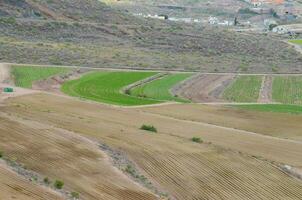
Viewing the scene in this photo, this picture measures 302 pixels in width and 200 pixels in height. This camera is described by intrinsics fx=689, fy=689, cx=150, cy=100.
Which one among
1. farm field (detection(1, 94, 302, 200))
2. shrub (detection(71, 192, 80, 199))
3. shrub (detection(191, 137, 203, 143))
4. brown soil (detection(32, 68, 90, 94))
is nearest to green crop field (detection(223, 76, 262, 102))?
brown soil (detection(32, 68, 90, 94))

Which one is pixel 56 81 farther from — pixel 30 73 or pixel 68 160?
pixel 68 160

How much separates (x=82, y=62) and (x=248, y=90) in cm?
2434

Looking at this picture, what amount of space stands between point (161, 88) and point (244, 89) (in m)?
9.45

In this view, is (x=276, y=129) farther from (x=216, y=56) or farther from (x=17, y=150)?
(x=216, y=56)

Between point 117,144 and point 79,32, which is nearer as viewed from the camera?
point 117,144

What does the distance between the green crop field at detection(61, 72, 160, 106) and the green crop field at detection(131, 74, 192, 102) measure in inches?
76.4

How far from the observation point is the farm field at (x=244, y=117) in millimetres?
49906

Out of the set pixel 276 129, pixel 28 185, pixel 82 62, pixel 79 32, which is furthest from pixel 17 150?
pixel 79 32

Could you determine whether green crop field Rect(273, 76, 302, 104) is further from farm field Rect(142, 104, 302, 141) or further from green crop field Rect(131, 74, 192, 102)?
green crop field Rect(131, 74, 192, 102)

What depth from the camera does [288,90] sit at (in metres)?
77.4

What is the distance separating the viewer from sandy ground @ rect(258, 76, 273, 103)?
6925cm

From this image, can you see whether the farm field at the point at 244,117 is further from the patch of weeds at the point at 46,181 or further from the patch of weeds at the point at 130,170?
the patch of weeds at the point at 46,181

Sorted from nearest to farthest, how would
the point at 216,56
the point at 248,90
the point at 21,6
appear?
1. the point at 248,90
2. the point at 216,56
3. the point at 21,6

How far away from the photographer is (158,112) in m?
55.9
